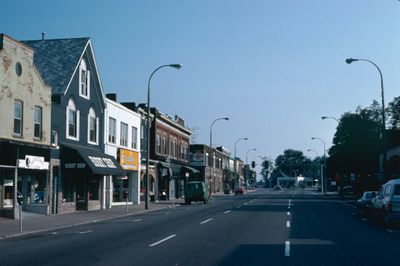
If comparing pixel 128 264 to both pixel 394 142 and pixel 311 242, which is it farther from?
pixel 394 142

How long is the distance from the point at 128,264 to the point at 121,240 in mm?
5508

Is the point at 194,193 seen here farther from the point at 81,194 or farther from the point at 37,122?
the point at 37,122

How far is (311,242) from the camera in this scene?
16.5 meters

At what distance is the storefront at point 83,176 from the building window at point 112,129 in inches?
94.5

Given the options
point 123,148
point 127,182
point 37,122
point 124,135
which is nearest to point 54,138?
point 37,122

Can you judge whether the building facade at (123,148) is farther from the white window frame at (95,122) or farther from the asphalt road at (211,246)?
the asphalt road at (211,246)

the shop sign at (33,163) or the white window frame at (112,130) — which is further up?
the white window frame at (112,130)

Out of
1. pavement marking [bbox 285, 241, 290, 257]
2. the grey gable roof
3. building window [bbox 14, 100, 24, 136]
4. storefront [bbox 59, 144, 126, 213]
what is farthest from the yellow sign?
pavement marking [bbox 285, 241, 290, 257]

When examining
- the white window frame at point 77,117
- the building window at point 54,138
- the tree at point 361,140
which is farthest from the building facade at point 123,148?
the tree at point 361,140

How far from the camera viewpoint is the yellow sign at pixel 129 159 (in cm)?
4341

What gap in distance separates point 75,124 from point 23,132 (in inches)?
281

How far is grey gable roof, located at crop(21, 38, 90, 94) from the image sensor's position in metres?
34.2

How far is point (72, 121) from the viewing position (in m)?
35.0

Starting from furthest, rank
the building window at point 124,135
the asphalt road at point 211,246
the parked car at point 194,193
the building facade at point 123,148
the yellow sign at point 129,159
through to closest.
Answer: the parked car at point 194,193
the building window at point 124,135
the yellow sign at point 129,159
the building facade at point 123,148
the asphalt road at point 211,246
